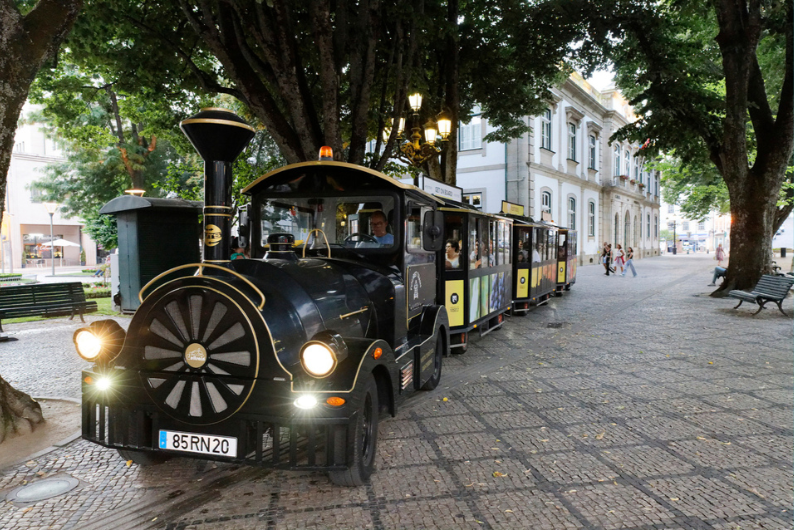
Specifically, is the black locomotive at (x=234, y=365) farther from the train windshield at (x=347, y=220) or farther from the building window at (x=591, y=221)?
the building window at (x=591, y=221)

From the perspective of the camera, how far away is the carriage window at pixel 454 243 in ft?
25.5

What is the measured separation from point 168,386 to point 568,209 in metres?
28.7

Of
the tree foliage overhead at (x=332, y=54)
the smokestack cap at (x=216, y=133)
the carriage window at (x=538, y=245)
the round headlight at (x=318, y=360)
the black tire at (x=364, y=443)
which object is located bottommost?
the black tire at (x=364, y=443)

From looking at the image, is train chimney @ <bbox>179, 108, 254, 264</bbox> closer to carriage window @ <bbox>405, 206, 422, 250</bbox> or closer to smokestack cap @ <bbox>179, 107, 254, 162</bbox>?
smokestack cap @ <bbox>179, 107, 254, 162</bbox>

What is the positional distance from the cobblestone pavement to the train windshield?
5.77ft

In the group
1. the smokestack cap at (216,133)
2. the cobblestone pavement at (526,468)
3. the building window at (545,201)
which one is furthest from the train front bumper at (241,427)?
the building window at (545,201)

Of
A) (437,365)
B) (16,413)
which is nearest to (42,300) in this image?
(16,413)

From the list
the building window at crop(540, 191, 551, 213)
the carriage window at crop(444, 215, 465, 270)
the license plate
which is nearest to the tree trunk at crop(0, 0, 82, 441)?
the license plate

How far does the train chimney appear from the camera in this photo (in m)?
3.43

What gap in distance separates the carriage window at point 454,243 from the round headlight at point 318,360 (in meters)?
4.97

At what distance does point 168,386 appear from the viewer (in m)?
3.16

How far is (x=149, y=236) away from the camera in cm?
1116

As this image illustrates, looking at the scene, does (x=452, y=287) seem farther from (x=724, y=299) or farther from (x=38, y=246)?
(x=38, y=246)

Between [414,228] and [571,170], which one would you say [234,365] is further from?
[571,170]
